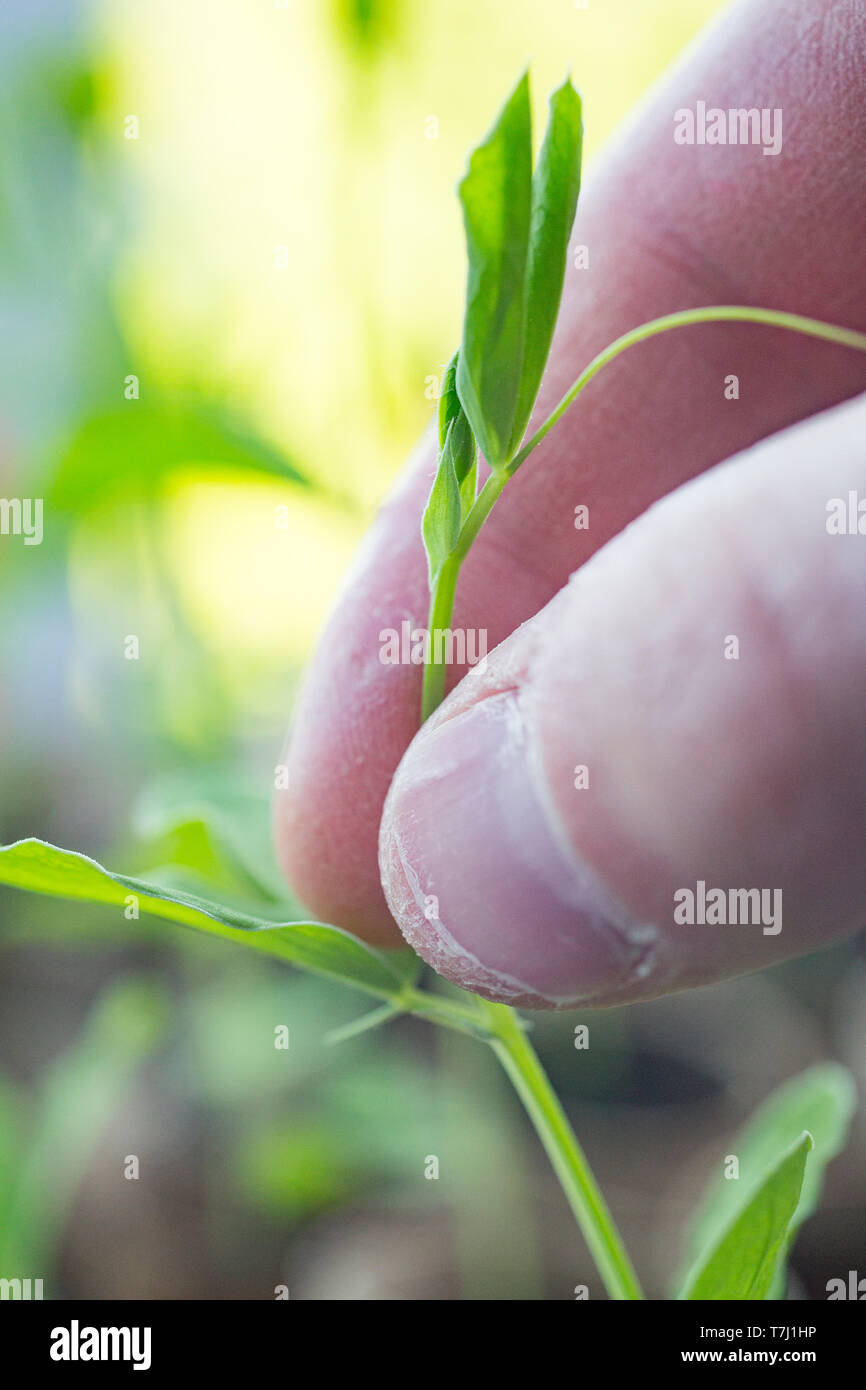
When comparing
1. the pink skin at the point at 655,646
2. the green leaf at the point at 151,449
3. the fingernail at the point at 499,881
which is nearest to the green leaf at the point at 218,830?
the pink skin at the point at 655,646

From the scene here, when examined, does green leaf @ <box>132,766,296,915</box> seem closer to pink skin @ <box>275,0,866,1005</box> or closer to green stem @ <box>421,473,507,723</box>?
pink skin @ <box>275,0,866,1005</box>

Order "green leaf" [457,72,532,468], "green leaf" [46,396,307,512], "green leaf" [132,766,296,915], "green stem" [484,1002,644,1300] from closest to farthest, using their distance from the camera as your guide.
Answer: "green leaf" [457,72,532,468]
"green stem" [484,1002,644,1300]
"green leaf" [132,766,296,915]
"green leaf" [46,396,307,512]

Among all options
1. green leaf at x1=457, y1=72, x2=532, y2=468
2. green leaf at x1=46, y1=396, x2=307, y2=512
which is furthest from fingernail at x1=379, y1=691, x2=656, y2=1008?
green leaf at x1=46, y1=396, x2=307, y2=512

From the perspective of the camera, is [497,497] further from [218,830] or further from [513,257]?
[218,830]

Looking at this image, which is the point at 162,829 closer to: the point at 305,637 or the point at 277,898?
the point at 277,898

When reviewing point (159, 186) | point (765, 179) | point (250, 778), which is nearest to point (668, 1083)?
point (250, 778)

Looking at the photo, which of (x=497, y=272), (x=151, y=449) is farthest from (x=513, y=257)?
(x=151, y=449)

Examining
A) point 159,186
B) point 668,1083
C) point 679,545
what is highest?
point 159,186

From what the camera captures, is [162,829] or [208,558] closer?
[162,829]
